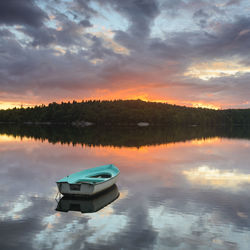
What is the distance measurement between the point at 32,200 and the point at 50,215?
11.3 ft

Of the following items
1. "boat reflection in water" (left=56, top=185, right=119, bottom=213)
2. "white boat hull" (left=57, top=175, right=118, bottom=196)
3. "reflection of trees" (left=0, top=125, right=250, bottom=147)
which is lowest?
"boat reflection in water" (left=56, top=185, right=119, bottom=213)

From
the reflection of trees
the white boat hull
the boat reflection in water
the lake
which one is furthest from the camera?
the reflection of trees

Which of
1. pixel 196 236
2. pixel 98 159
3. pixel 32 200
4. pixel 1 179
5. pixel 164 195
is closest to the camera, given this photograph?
pixel 196 236

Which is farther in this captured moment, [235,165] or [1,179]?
[235,165]

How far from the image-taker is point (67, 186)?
16.8m

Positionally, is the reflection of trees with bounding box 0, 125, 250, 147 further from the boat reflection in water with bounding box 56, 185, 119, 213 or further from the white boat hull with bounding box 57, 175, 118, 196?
the white boat hull with bounding box 57, 175, 118, 196

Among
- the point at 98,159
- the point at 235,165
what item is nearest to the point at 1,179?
the point at 98,159

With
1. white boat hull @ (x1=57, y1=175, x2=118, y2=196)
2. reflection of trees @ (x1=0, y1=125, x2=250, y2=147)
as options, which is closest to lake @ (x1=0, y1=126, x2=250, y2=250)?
white boat hull @ (x1=57, y1=175, x2=118, y2=196)

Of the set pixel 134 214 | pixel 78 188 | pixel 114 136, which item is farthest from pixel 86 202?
pixel 114 136

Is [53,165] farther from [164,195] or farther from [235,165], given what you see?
[235,165]

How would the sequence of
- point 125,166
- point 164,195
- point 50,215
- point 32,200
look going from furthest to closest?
point 125,166
point 164,195
point 32,200
point 50,215

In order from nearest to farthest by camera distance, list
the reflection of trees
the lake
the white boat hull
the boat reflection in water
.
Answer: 1. the lake
2. the boat reflection in water
3. the white boat hull
4. the reflection of trees

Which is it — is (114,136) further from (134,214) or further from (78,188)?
(134,214)

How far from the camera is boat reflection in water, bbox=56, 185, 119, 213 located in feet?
51.0
